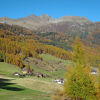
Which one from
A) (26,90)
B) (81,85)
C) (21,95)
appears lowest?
(26,90)

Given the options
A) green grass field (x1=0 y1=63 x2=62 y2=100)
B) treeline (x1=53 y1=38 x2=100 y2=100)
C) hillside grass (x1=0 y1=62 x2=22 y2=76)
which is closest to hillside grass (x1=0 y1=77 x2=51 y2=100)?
green grass field (x1=0 y1=63 x2=62 y2=100)

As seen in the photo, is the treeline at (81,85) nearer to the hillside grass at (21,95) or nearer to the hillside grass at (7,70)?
the hillside grass at (21,95)

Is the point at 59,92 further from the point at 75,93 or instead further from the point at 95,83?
the point at 95,83

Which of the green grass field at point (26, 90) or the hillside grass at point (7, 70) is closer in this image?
the green grass field at point (26, 90)

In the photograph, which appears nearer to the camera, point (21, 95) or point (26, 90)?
point (21, 95)

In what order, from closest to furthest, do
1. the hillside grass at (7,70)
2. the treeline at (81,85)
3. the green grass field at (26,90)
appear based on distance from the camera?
the treeline at (81,85) < the green grass field at (26,90) < the hillside grass at (7,70)

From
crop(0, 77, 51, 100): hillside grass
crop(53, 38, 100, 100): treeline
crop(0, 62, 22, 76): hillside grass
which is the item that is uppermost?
crop(53, 38, 100, 100): treeline

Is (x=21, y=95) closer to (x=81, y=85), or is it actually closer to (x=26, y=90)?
(x=26, y=90)

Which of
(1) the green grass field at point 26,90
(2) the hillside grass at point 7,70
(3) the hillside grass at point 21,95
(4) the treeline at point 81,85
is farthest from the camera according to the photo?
(2) the hillside grass at point 7,70

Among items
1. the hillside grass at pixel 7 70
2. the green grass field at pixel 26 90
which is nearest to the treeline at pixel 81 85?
the green grass field at pixel 26 90

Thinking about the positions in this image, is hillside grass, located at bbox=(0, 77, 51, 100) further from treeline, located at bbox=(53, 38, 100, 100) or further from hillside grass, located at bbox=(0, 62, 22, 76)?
hillside grass, located at bbox=(0, 62, 22, 76)

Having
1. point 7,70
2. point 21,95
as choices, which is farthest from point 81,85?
point 7,70

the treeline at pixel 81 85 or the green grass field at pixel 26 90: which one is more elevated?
the treeline at pixel 81 85

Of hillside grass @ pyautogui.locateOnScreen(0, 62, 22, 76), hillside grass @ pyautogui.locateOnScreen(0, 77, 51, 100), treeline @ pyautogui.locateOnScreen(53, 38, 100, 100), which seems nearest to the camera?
treeline @ pyautogui.locateOnScreen(53, 38, 100, 100)
